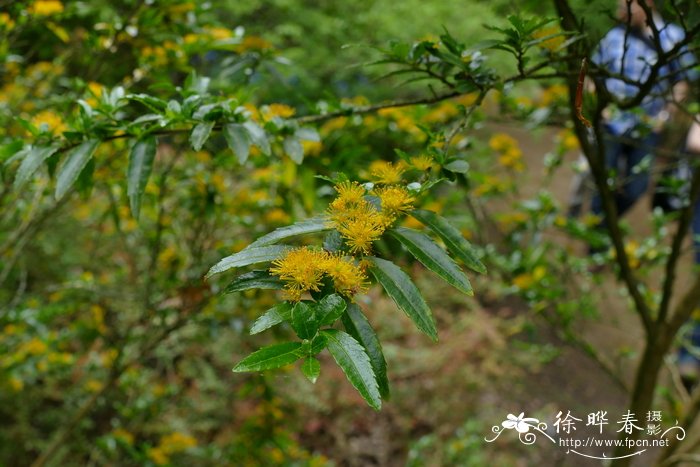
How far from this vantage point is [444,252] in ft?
2.55

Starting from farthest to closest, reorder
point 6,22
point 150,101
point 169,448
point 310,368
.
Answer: point 169,448, point 6,22, point 150,101, point 310,368

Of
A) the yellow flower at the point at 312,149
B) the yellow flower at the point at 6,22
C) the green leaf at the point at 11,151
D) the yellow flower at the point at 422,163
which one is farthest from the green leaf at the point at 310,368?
the yellow flower at the point at 6,22

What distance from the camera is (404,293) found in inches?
28.4

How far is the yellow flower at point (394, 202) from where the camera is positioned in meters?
0.77

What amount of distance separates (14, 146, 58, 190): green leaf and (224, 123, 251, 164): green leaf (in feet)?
0.93

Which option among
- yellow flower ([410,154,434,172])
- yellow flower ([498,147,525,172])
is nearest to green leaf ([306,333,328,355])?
yellow flower ([410,154,434,172])

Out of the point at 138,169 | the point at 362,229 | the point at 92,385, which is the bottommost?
the point at 92,385

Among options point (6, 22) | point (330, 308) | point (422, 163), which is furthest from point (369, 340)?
point (6, 22)

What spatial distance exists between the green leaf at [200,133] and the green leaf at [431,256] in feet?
1.15

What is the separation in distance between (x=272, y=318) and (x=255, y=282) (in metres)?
0.06

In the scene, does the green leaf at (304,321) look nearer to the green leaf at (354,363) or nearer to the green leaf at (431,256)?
the green leaf at (354,363)

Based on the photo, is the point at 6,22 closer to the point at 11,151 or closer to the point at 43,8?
the point at 43,8

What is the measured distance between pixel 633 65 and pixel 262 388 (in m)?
2.43

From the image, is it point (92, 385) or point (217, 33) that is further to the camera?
point (92, 385)
